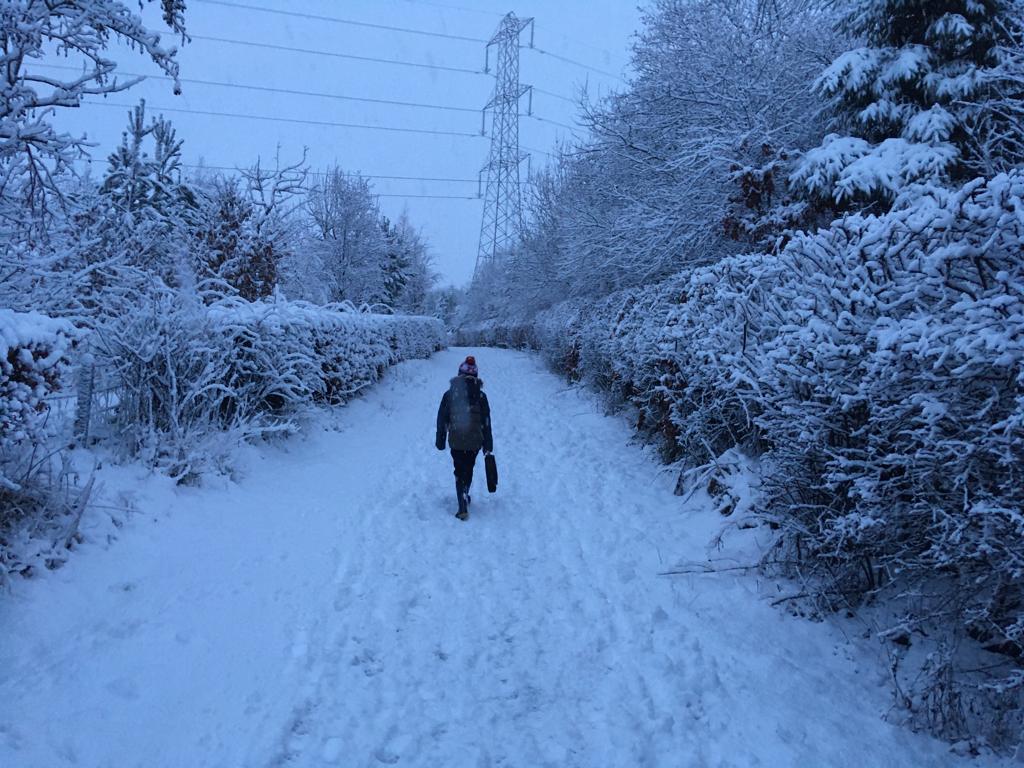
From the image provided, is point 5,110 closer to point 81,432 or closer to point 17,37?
point 17,37

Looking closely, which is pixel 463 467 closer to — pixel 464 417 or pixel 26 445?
pixel 464 417

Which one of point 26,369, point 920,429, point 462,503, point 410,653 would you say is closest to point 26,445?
point 26,369

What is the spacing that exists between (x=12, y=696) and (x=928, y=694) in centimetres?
477

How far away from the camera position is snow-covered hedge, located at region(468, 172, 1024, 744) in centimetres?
300

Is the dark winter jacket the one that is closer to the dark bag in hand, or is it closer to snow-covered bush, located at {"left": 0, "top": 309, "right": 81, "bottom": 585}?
the dark bag in hand

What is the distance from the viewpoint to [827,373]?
13.0 feet

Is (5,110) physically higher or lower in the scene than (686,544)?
higher

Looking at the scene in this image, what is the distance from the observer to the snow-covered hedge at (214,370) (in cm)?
669

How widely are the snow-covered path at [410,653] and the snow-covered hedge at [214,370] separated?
823 mm

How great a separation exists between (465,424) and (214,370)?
10.5 feet

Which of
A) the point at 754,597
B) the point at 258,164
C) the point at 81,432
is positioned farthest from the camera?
the point at 258,164

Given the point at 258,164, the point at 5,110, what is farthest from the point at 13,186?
the point at 258,164

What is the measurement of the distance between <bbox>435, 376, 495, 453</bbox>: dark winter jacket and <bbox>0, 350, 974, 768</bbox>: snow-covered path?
915 mm

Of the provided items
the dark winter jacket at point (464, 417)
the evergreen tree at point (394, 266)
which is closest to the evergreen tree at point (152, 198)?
the dark winter jacket at point (464, 417)
